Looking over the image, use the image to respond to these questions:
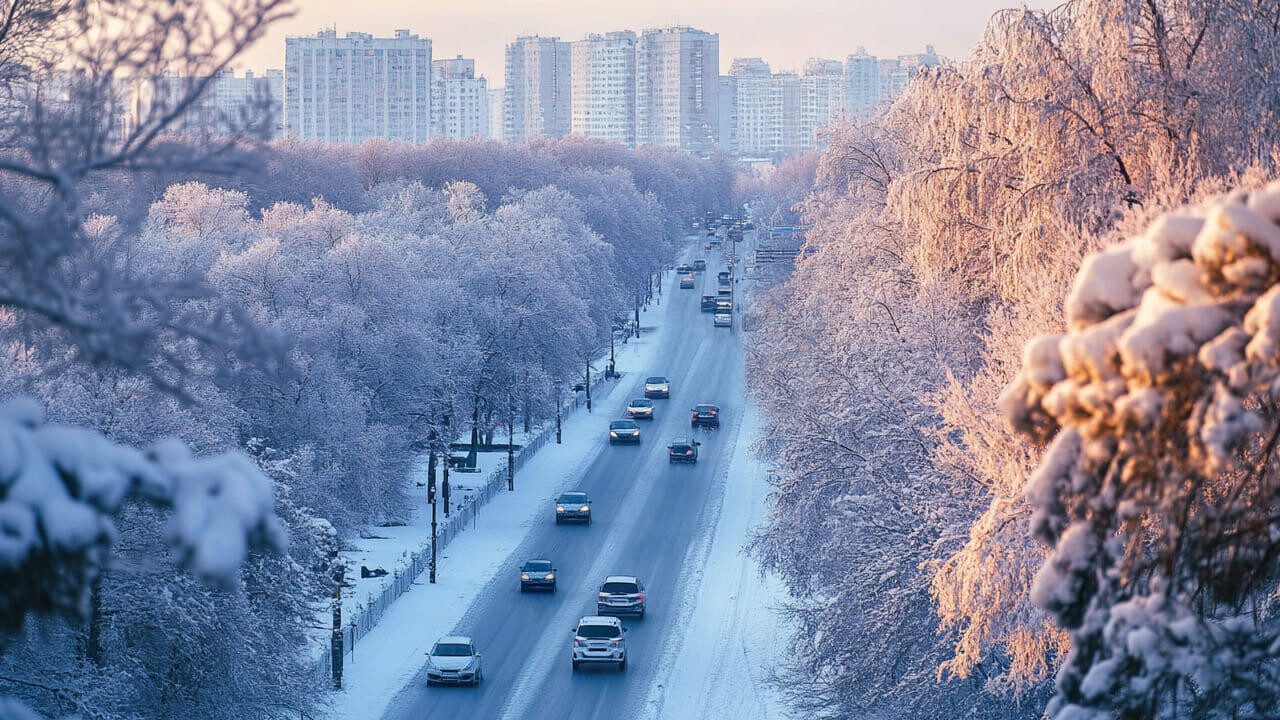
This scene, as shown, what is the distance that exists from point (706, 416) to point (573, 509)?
16.8 meters

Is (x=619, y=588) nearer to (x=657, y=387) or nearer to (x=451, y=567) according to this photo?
(x=451, y=567)

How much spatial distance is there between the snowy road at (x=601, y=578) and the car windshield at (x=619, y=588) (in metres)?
0.72

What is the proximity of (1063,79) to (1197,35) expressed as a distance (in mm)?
1561

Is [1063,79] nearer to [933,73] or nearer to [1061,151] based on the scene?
[1061,151]

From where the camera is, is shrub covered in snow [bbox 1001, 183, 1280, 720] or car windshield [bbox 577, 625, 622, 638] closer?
shrub covered in snow [bbox 1001, 183, 1280, 720]

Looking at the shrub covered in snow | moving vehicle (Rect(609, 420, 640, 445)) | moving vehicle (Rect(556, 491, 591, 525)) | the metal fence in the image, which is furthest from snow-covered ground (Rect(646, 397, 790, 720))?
the shrub covered in snow

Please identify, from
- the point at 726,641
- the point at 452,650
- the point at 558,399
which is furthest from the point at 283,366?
the point at 558,399

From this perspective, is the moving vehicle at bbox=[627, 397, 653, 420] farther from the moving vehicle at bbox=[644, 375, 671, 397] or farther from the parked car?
the parked car

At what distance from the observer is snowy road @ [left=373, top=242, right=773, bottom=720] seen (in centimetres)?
2527

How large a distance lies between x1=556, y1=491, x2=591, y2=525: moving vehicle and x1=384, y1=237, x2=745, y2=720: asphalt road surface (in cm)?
28

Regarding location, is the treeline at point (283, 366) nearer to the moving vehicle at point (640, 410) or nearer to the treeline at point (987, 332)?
the moving vehicle at point (640, 410)

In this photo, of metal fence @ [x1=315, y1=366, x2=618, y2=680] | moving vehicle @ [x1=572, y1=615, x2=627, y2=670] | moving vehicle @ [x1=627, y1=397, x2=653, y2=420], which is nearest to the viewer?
moving vehicle @ [x1=572, y1=615, x2=627, y2=670]

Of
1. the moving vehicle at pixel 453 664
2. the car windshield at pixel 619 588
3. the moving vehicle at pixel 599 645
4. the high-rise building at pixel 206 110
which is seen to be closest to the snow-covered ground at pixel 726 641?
the moving vehicle at pixel 599 645

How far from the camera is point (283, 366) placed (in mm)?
7043
